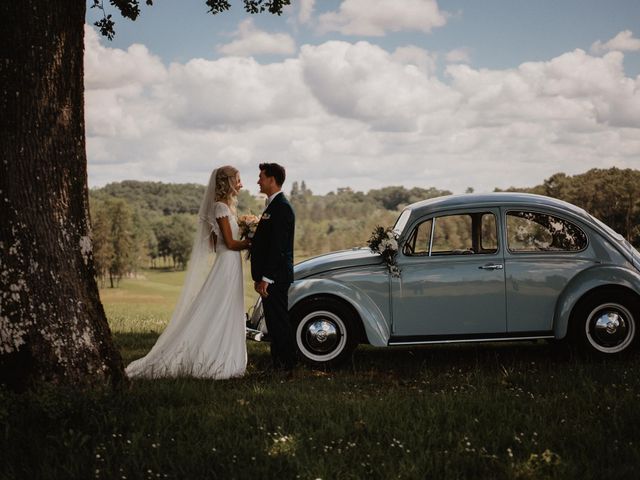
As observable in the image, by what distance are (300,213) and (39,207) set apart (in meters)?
180

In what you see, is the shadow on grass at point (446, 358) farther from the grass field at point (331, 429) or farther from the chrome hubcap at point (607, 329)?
the grass field at point (331, 429)

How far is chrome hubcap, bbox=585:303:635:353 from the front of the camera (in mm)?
8227

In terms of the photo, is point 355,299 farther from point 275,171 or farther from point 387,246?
point 275,171

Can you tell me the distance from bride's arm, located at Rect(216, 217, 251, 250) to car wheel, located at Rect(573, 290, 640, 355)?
3998mm

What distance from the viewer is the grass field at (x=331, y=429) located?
4676 millimetres

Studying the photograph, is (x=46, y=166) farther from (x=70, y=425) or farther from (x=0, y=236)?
(x=70, y=425)

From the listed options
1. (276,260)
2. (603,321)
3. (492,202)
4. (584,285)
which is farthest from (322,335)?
(603,321)

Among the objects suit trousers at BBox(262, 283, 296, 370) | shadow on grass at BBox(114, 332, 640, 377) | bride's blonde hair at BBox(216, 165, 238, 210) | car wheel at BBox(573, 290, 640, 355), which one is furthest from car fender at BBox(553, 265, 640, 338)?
bride's blonde hair at BBox(216, 165, 238, 210)

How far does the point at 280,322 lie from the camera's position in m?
7.61

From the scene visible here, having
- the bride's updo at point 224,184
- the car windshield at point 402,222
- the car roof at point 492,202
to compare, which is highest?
the bride's updo at point 224,184

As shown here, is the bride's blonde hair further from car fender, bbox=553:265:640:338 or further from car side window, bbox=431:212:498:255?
car fender, bbox=553:265:640:338

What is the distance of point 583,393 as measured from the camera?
6.50 metres

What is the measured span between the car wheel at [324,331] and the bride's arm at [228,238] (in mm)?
969

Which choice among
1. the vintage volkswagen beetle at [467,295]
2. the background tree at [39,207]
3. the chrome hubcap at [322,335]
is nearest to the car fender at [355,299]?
the vintage volkswagen beetle at [467,295]
